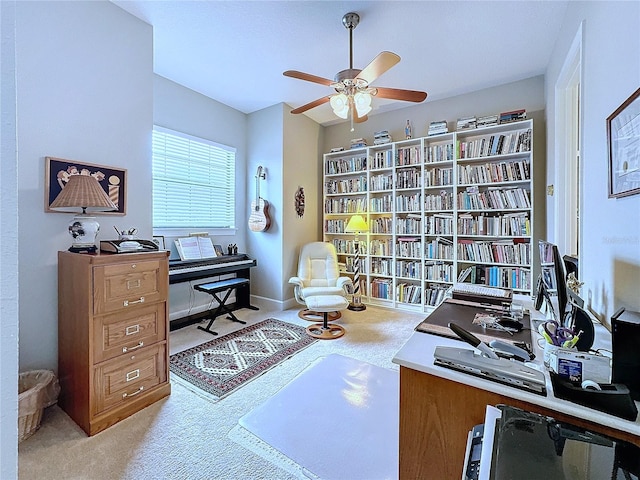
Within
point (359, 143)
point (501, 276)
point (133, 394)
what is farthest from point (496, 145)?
point (133, 394)

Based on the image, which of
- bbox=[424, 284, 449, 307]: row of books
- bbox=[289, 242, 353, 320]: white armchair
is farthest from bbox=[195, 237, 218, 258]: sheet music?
bbox=[424, 284, 449, 307]: row of books

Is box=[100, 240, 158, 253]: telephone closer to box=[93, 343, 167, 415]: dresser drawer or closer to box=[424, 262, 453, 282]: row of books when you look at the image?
box=[93, 343, 167, 415]: dresser drawer

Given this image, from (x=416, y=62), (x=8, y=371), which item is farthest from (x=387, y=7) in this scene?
(x=8, y=371)

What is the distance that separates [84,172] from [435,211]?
3568 millimetres

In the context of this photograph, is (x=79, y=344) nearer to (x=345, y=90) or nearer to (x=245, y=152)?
(x=345, y=90)

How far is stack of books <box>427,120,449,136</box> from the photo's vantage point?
3.53 m

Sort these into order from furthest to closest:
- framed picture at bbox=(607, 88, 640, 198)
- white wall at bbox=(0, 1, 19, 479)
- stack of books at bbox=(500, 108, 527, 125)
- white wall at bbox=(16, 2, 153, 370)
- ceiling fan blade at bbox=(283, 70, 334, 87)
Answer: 1. stack of books at bbox=(500, 108, 527, 125)
2. ceiling fan blade at bbox=(283, 70, 334, 87)
3. white wall at bbox=(16, 2, 153, 370)
4. framed picture at bbox=(607, 88, 640, 198)
5. white wall at bbox=(0, 1, 19, 479)

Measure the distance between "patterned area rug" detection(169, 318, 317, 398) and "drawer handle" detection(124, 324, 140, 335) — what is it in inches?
24.9

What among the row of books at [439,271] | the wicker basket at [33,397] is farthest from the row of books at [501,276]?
the wicker basket at [33,397]

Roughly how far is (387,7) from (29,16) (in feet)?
7.77

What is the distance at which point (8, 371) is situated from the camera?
0.42 meters

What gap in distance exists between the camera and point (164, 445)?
152cm

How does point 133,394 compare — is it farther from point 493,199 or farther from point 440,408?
point 493,199

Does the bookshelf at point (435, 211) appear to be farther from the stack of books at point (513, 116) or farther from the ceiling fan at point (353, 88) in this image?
the ceiling fan at point (353, 88)
